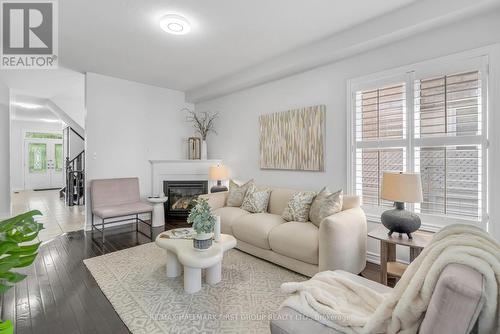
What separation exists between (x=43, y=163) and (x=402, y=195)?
12094mm

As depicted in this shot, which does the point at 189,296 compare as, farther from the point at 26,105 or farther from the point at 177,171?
the point at 26,105

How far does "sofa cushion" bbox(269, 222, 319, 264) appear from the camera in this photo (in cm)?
238

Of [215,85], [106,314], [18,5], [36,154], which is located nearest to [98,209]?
[106,314]

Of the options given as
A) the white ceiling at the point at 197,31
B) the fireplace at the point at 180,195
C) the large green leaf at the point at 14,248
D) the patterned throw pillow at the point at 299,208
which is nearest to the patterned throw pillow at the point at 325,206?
the patterned throw pillow at the point at 299,208

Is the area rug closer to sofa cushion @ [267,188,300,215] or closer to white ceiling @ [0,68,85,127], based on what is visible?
sofa cushion @ [267,188,300,215]

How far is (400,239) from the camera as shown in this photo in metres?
2.16

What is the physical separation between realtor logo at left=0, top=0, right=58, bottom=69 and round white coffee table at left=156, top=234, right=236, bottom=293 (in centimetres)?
262

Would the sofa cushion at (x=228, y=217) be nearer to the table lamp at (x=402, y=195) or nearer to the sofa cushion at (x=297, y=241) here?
the sofa cushion at (x=297, y=241)

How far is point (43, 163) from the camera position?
951 cm

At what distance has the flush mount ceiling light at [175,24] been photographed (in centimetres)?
250

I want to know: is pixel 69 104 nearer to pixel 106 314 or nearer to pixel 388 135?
pixel 106 314

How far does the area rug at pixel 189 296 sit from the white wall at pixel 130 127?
1.94m

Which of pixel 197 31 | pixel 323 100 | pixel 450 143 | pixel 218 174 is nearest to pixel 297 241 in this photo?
pixel 450 143

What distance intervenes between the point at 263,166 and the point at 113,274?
257 cm
